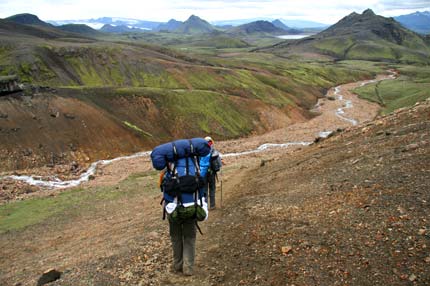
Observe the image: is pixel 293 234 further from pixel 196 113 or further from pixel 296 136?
pixel 196 113

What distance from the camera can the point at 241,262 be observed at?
1147cm

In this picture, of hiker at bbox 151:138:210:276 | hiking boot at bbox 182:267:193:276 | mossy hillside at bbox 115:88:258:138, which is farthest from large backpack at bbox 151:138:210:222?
mossy hillside at bbox 115:88:258:138

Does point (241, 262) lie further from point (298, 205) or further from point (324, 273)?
point (298, 205)

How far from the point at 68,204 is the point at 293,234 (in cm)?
2300

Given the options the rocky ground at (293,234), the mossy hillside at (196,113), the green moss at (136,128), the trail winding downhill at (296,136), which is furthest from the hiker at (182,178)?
the mossy hillside at (196,113)

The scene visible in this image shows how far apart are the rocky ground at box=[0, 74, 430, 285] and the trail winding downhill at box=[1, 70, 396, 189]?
63.6 ft

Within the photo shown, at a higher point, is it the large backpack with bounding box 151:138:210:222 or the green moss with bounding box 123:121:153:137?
the large backpack with bounding box 151:138:210:222

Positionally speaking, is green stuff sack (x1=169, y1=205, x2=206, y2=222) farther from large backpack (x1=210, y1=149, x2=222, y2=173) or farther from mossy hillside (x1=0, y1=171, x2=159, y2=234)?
mossy hillside (x1=0, y1=171, x2=159, y2=234)

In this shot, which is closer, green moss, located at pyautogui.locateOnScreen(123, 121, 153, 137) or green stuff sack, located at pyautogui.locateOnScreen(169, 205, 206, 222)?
green stuff sack, located at pyautogui.locateOnScreen(169, 205, 206, 222)

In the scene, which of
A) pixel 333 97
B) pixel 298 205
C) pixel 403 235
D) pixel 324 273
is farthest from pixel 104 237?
pixel 333 97

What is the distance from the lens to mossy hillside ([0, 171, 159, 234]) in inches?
1077

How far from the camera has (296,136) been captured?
227 feet

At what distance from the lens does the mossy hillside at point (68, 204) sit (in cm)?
2735

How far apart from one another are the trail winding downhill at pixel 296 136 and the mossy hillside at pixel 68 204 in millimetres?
8093
